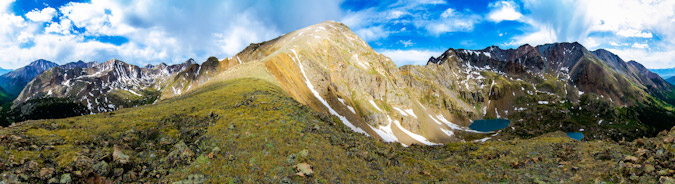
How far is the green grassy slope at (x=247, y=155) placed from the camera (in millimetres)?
15719

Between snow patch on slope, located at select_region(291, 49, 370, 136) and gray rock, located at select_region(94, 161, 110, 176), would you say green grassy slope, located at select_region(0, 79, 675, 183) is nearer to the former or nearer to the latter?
gray rock, located at select_region(94, 161, 110, 176)

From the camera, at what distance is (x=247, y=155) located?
19328mm

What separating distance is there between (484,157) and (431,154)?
5.25 m

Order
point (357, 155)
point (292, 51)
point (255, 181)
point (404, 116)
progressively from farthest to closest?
1. point (404, 116)
2. point (292, 51)
3. point (357, 155)
4. point (255, 181)

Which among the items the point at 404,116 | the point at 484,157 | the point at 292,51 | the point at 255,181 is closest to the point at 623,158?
the point at 484,157

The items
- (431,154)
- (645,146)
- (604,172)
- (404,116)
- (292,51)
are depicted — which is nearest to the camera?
(604,172)

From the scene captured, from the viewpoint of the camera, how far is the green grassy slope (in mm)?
15719

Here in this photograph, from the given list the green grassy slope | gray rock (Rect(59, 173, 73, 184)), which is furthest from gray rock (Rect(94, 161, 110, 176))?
gray rock (Rect(59, 173, 73, 184))

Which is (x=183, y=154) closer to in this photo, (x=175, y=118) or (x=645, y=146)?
(x=175, y=118)

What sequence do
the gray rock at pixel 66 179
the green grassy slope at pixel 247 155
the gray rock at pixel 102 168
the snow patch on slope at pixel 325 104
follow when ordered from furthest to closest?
the snow patch on slope at pixel 325 104, the green grassy slope at pixel 247 155, the gray rock at pixel 102 168, the gray rock at pixel 66 179

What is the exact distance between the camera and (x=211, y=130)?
23578mm

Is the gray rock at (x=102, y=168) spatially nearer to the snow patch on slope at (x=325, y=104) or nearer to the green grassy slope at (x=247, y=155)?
the green grassy slope at (x=247, y=155)

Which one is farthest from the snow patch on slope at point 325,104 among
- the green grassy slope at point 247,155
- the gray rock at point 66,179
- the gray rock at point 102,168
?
the gray rock at point 66,179

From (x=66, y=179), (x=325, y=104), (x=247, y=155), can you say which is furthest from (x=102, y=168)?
(x=325, y=104)
